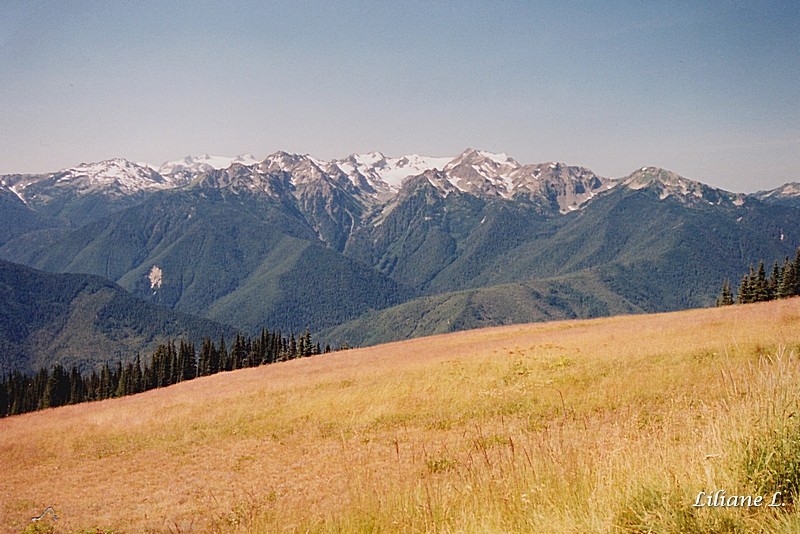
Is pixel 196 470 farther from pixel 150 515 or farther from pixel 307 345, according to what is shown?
pixel 307 345

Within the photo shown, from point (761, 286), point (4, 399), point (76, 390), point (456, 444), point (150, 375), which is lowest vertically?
point (4, 399)

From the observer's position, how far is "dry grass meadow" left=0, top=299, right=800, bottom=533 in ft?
17.4

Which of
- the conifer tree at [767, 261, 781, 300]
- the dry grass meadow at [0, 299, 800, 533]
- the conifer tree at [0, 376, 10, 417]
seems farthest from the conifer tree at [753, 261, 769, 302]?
the conifer tree at [0, 376, 10, 417]

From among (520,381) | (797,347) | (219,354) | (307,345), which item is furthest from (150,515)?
(219,354)

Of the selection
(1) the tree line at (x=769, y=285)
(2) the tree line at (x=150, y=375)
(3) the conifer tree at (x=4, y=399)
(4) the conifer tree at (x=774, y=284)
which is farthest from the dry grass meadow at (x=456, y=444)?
(3) the conifer tree at (x=4, y=399)

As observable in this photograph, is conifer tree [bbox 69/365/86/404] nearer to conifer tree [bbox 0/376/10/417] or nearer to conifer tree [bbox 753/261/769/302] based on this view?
conifer tree [bbox 0/376/10/417]

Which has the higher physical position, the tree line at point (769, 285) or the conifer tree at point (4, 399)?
the tree line at point (769, 285)

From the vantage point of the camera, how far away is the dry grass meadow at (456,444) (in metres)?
5.29

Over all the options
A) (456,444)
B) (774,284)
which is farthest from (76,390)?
(774,284)

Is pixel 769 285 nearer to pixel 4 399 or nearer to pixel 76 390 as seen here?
pixel 76 390

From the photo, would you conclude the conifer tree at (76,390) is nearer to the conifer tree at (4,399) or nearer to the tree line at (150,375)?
the tree line at (150,375)

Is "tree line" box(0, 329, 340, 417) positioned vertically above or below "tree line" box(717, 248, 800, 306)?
below

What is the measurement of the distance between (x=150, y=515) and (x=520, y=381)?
13399 millimetres

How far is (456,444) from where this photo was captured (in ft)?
43.8
